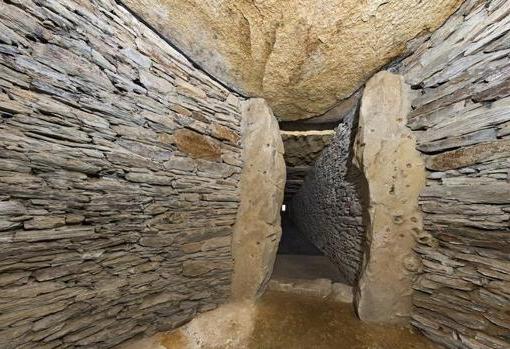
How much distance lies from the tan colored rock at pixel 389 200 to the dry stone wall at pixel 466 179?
13 cm

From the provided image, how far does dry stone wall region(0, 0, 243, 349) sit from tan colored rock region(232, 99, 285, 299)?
39cm

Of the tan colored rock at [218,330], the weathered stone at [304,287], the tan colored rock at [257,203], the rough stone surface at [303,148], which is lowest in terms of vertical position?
the tan colored rock at [218,330]

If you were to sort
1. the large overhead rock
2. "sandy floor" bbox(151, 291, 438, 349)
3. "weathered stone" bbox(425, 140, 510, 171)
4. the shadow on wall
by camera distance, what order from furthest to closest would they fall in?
the shadow on wall, "sandy floor" bbox(151, 291, 438, 349), the large overhead rock, "weathered stone" bbox(425, 140, 510, 171)

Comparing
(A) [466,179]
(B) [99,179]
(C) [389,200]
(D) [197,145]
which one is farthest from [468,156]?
(B) [99,179]

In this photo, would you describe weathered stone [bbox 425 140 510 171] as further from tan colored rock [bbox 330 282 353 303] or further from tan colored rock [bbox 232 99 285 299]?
tan colored rock [bbox 330 282 353 303]

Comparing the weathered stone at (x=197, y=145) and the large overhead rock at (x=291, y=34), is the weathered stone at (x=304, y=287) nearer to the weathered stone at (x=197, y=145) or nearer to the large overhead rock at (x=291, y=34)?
the weathered stone at (x=197, y=145)

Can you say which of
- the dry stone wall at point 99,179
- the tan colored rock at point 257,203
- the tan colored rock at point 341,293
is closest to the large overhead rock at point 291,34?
the dry stone wall at point 99,179

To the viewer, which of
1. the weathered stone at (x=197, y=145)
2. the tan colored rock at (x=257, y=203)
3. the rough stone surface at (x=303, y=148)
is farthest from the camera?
the rough stone surface at (x=303, y=148)

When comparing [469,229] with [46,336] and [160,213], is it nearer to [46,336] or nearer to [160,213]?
[160,213]

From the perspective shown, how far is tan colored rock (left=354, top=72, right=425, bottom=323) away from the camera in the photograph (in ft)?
8.61

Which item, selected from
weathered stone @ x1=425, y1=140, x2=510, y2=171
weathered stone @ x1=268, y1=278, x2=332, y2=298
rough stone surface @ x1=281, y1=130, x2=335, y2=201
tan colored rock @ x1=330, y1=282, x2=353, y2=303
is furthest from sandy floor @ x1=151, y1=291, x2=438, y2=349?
rough stone surface @ x1=281, y1=130, x2=335, y2=201

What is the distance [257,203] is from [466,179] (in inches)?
89.6

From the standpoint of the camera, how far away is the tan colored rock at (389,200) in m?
2.62

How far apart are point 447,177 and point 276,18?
2.35 metres
